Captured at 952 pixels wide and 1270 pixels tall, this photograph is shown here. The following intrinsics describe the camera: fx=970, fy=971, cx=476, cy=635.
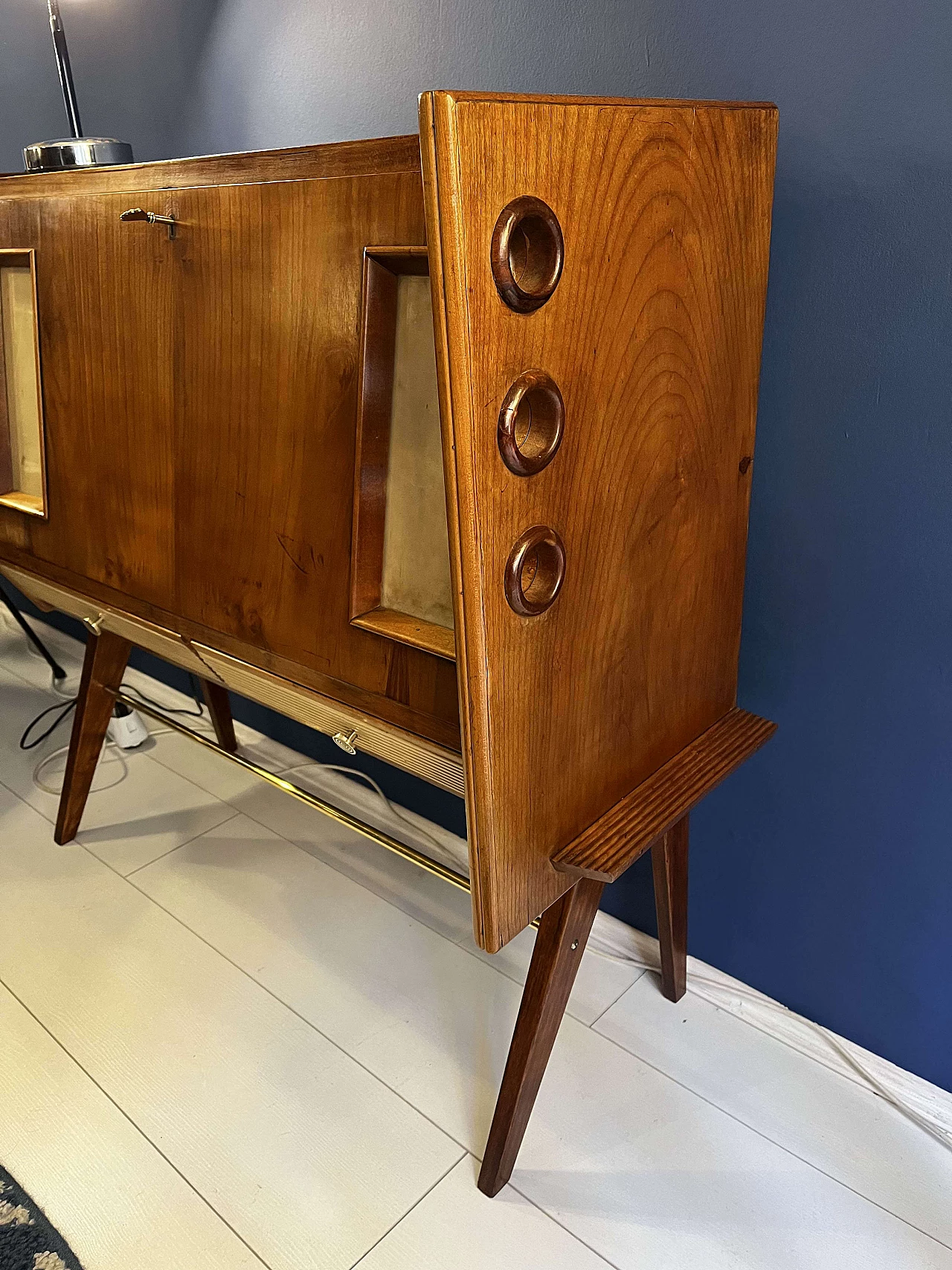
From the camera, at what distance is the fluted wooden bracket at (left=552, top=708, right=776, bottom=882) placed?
91 cm

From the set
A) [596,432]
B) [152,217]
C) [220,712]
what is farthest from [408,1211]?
[152,217]

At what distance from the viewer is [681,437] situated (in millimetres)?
944

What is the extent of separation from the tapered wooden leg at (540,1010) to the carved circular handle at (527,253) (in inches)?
22.9

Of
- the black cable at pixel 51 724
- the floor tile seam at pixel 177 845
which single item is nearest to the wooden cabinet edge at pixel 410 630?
the floor tile seam at pixel 177 845

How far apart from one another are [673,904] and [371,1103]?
1.57 ft

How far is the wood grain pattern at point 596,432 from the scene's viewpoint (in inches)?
27.3

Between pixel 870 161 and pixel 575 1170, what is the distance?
1.18m

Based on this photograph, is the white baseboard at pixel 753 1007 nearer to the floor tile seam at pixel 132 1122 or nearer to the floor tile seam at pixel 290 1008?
the floor tile seam at pixel 290 1008

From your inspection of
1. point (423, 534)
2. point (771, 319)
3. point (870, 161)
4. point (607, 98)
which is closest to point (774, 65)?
point (870, 161)

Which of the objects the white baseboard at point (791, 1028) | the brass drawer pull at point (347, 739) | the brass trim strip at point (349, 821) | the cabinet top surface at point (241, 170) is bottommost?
the white baseboard at point (791, 1028)

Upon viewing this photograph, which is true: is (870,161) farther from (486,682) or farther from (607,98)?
(486,682)

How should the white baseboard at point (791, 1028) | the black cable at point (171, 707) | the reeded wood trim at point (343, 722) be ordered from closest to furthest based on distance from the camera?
the reeded wood trim at point (343, 722), the white baseboard at point (791, 1028), the black cable at point (171, 707)

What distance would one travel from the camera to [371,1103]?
4.19ft

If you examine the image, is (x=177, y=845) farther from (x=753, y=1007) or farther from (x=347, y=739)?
(x=753, y=1007)
